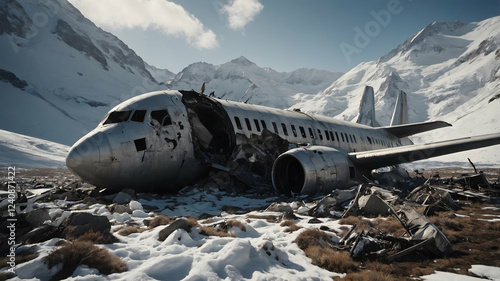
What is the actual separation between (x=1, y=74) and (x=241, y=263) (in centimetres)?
13191

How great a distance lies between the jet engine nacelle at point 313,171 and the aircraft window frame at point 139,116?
5750 mm

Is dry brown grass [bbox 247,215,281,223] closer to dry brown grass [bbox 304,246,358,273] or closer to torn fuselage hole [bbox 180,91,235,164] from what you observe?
dry brown grass [bbox 304,246,358,273]

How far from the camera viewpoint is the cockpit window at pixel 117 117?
10.2 m

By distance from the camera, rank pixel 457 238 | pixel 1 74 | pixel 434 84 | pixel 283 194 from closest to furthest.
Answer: pixel 457 238, pixel 283 194, pixel 1 74, pixel 434 84

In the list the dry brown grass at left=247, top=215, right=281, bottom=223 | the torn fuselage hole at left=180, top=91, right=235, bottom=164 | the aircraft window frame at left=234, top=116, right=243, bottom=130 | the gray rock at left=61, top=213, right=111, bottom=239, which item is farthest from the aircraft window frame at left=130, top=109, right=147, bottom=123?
the dry brown grass at left=247, top=215, right=281, bottom=223

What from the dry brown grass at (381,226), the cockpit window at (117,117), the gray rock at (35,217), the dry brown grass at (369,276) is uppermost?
the cockpit window at (117,117)

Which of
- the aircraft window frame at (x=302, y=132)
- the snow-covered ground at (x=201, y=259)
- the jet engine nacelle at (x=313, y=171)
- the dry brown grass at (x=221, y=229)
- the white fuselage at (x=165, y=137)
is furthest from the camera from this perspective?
the aircraft window frame at (x=302, y=132)

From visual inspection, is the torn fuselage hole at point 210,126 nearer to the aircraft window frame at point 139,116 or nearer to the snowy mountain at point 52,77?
the aircraft window frame at point 139,116

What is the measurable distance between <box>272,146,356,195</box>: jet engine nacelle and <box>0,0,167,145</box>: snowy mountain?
82211 millimetres

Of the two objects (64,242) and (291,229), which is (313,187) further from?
(64,242)

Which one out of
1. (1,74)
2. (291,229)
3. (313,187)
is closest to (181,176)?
(313,187)

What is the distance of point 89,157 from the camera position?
8.70 metres

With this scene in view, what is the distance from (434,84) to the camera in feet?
514

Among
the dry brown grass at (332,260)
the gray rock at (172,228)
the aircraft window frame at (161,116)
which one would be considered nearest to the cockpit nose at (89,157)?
the aircraft window frame at (161,116)
